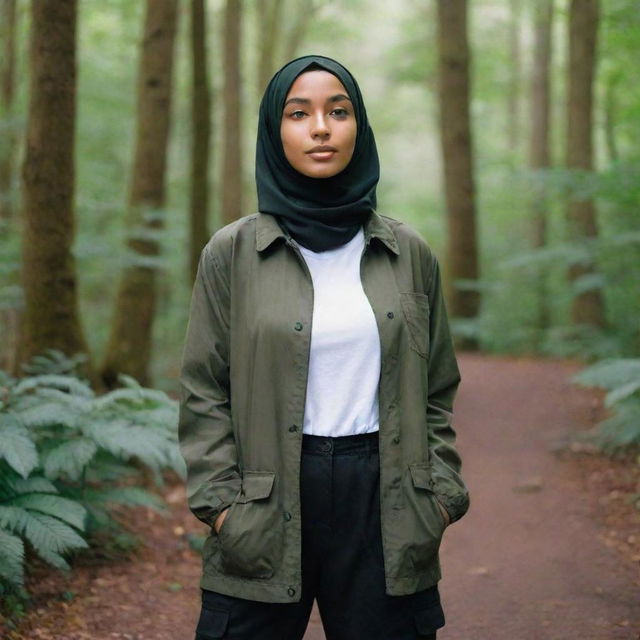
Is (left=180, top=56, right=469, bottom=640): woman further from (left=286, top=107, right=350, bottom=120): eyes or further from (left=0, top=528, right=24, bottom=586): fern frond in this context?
(left=0, top=528, right=24, bottom=586): fern frond

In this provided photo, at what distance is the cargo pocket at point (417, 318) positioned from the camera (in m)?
2.86

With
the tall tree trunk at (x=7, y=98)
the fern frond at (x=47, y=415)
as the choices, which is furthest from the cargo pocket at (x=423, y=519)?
the tall tree trunk at (x=7, y=98)

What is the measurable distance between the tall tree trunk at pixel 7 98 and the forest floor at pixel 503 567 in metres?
5.35

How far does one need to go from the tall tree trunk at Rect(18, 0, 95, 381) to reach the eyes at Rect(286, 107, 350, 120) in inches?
164

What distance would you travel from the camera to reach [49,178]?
6.52m

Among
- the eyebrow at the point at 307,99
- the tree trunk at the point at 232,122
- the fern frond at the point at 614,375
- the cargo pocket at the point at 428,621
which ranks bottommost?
the fern frond at the point at 614,375

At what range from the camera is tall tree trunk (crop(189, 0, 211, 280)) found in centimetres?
1123

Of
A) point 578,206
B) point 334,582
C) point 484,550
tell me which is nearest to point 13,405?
point 334,582

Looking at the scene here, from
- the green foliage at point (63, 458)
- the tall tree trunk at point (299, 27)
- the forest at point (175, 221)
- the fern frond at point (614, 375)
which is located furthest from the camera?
the tall tree trunk at point (299, 27)

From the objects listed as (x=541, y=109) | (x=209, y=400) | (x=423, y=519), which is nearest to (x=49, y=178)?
(x=209, y=400)

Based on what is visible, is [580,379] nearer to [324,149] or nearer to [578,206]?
[324,149]

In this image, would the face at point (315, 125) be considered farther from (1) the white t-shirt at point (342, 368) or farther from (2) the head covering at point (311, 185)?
(1) the white t-shirt at point (342, 368)

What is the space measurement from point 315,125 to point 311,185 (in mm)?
205

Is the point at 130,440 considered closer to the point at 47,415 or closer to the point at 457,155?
the point at 47,415
